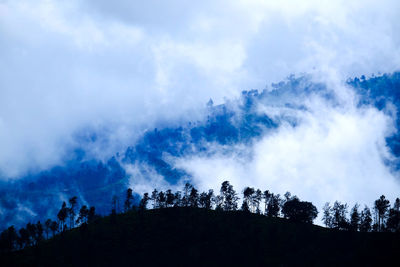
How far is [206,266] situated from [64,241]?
7802 centimetres

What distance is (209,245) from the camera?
540ft

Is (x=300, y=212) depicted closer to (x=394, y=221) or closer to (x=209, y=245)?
(x=394, y=221)

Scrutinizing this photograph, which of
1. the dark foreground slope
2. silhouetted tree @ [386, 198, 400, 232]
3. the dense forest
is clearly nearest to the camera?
the dark foreground slope

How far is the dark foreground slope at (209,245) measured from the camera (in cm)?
15088

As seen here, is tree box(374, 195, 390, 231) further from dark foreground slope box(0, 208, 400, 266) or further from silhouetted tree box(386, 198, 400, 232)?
dark foreground slope box(0, 208, 400, 266)

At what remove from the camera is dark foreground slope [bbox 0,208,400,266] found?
151 m

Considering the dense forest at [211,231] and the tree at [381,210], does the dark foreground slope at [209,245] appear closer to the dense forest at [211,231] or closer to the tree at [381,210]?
the dense forest at [211,231]

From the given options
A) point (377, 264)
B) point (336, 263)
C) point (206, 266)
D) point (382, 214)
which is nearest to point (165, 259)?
point (206, 266)

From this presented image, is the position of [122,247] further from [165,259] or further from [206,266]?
[206,266]

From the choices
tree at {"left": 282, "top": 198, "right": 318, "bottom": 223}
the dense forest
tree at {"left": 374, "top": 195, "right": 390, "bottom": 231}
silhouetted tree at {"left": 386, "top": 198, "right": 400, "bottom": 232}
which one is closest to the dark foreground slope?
the dense forest

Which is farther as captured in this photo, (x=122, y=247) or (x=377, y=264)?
(x=122, y=247)

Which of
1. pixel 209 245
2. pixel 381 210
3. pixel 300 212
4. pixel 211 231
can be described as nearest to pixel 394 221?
pixel 381 210

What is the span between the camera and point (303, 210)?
631ft

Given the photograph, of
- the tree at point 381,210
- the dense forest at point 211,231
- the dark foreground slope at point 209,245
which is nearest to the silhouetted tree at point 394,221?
the dense forest at point 211,231
